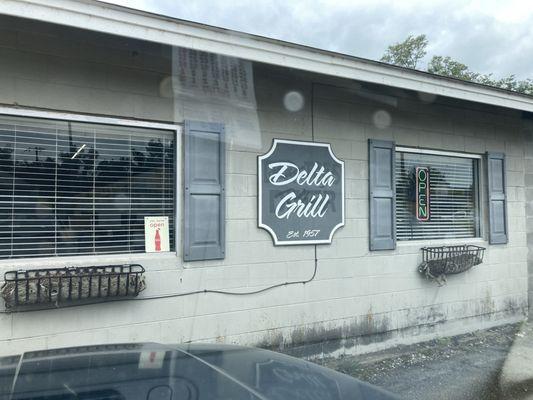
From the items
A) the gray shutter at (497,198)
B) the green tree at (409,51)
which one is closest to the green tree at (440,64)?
the green tree at (409,51)

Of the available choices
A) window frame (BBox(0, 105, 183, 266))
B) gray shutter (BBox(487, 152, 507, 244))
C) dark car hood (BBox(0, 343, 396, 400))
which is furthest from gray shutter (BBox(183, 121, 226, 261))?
gray shutter (BBox(487, 152, 507, 244))

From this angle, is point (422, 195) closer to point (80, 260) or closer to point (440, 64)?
point (80, 260)

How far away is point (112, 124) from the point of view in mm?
4391

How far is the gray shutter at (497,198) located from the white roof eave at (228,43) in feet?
4.23

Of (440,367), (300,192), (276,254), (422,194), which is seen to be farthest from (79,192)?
(422,194)

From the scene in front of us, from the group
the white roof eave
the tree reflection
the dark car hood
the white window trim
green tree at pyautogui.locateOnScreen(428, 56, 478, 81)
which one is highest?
green tree at pyautogui.locateOnScreen(428, 56, 478, 81)

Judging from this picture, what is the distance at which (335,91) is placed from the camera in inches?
219

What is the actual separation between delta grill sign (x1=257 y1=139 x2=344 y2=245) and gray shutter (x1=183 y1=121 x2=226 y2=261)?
0.46 m

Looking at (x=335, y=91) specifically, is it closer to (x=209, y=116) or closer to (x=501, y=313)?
(x=209, y=116)

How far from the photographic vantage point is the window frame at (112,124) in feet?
13.1

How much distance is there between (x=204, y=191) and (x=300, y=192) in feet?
3.66

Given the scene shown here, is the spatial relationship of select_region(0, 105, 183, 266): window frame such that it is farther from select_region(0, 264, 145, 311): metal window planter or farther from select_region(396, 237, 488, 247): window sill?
select_region(396, 237, 488, 247): window sill

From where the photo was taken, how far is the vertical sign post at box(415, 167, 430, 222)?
6285 mm

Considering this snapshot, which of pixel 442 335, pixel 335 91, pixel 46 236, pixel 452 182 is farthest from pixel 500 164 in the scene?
pixel 46 236
